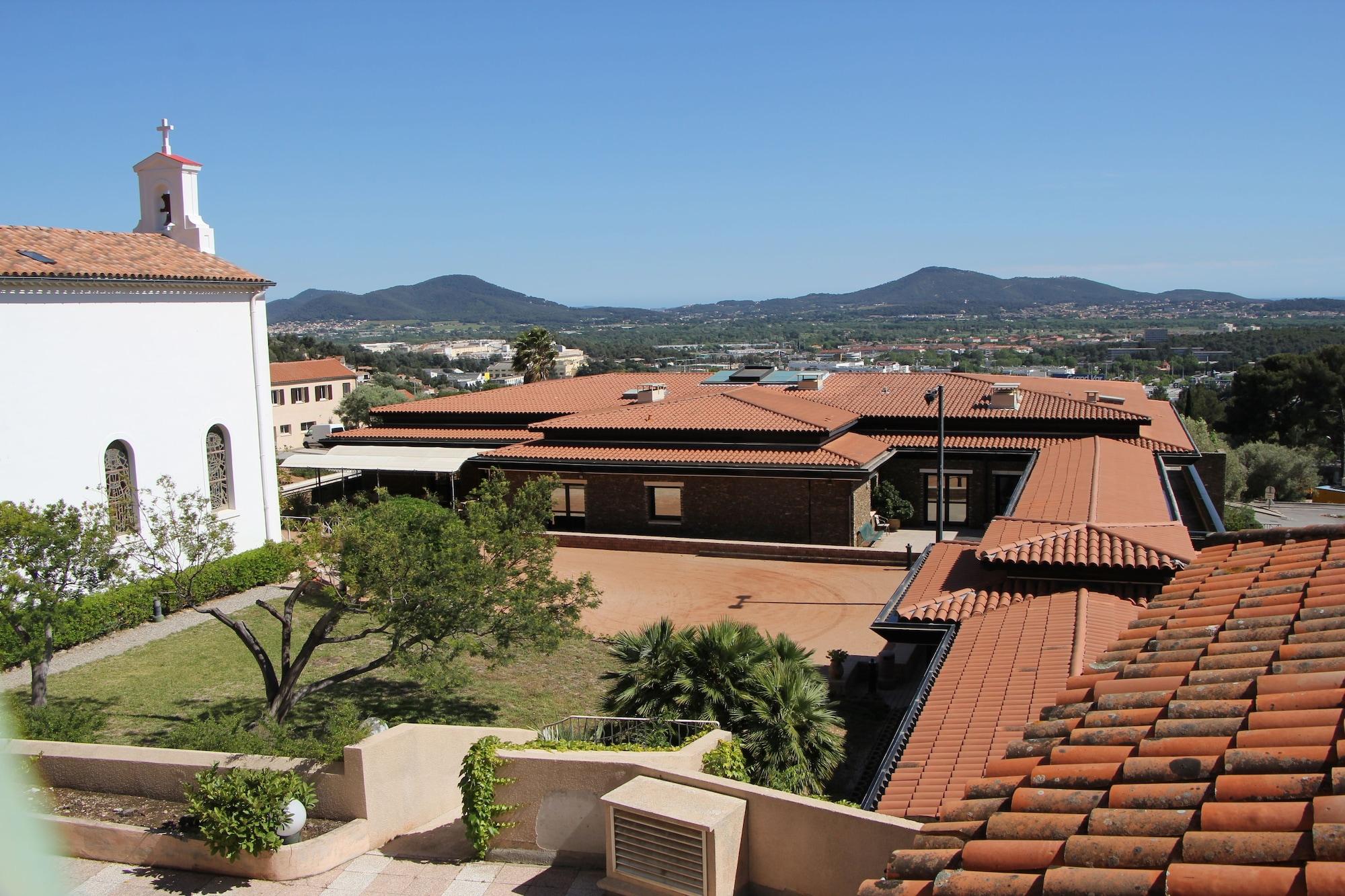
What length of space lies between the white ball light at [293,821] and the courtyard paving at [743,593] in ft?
40.3

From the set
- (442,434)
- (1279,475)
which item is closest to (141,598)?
(442,434)

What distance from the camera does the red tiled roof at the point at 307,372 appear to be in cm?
8519

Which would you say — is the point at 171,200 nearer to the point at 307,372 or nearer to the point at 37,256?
the point at 37,256

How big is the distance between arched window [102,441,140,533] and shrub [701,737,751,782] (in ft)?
53.4

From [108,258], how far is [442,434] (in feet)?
51.7

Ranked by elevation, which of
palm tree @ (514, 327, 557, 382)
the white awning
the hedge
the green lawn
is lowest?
the green lawn

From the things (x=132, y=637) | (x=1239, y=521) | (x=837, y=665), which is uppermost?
(x=132, y=637)

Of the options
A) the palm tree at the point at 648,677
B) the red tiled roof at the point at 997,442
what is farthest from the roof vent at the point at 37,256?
the red tiled roof at the point at 997,442

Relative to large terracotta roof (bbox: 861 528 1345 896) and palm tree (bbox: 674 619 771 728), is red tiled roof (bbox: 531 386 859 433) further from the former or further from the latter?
large terracotta roof (bbox: 861 528 1345 896)

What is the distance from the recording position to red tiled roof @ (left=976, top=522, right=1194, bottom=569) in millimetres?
13875

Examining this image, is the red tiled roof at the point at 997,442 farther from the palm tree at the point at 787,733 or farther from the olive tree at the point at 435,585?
the palm tree at the point at 787,733

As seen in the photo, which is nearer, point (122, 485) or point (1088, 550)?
point (1088, 550)

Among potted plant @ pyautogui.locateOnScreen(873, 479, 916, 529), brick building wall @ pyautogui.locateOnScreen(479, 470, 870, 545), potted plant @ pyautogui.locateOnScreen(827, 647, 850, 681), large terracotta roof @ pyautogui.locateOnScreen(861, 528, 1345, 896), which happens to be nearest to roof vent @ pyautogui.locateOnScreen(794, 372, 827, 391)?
potted plant @ pyautogui.locateOnScreen(873, 479, 916, 529)

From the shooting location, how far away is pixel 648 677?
1355 centimetres
